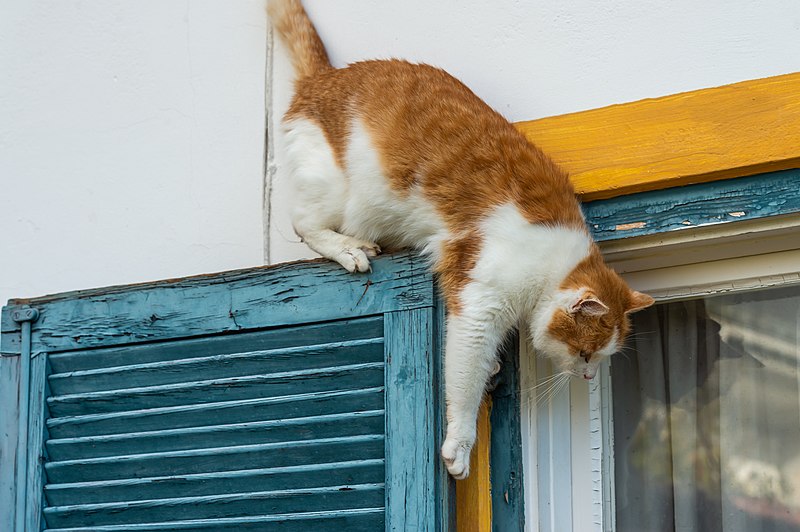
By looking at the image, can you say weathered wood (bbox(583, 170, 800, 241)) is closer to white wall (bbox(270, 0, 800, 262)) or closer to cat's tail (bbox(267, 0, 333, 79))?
white wall (bbox(270, 0, 800, 262))

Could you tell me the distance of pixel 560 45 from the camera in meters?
2.12

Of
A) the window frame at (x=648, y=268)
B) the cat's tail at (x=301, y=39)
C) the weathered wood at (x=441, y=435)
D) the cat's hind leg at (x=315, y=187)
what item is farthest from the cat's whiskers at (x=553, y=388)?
the cat's tail at (x=301, y=39)

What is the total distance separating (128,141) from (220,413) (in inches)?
33.0

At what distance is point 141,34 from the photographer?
259 centimetres

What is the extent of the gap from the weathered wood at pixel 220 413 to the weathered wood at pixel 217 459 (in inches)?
2.2

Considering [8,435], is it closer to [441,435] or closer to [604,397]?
[441,435]

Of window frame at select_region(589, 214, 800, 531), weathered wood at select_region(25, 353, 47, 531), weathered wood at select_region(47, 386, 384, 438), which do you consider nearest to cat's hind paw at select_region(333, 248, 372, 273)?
weathered wood at select_region(47, 386, 384, 438)

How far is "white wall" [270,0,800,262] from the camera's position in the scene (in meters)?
1.94

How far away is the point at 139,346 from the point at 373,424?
0.57 meters

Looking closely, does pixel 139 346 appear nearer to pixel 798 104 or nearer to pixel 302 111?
pixel 302 111

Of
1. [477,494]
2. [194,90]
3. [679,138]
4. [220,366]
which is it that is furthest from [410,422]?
[194,90]

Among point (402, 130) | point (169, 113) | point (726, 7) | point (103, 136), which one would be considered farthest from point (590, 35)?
point (103, 136)

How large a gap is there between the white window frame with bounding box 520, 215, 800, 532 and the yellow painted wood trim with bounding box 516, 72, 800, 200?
12 cm

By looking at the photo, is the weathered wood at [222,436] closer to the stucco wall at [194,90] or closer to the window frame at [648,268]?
the window frame at [648,268]
